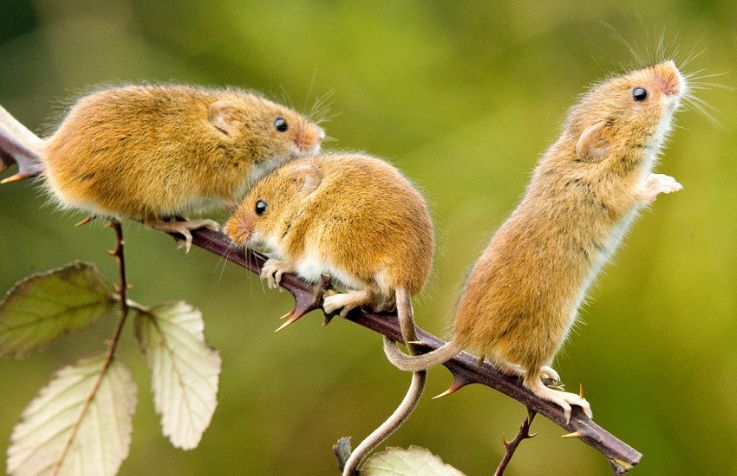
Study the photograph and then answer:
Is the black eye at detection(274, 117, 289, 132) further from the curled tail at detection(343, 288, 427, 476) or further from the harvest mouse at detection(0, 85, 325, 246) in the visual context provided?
the curled tail at detection(343, 288, 427, 476)

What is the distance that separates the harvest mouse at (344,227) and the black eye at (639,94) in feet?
1.92

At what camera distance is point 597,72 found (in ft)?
13.6

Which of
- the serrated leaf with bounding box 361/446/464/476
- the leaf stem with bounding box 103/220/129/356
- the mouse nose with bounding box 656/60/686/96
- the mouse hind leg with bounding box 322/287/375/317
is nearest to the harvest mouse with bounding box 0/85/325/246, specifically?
the leaf stem with bounding box 103/220/129/356

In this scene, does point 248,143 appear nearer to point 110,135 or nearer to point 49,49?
point 110,135

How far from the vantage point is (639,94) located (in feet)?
7.54

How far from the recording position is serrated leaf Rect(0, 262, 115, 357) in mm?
2031

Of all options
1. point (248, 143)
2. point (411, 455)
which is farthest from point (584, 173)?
point (248, 143)

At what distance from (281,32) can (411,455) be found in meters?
3.31

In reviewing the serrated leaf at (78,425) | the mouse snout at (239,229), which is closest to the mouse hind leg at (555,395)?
the serrated leaf at (78,425)

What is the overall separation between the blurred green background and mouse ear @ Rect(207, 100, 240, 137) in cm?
70

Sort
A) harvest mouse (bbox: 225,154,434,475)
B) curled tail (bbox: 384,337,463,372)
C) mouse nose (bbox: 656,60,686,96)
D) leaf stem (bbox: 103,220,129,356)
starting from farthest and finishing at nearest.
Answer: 1. harvest mouse (bbox: 225,154,434,475)
2. mouse nose (bbox: 656,60,686,96)
3. leaf stem (bbox: 103,220,129,356)
4. curled tail (bbox: 384,337,463,372)

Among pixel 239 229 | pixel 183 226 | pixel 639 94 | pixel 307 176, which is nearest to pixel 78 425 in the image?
pixel 183 226

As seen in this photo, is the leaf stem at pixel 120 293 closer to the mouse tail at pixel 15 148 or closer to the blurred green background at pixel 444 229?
the mouse tail at pixel 15 148

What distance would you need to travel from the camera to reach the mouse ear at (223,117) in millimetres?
2955
